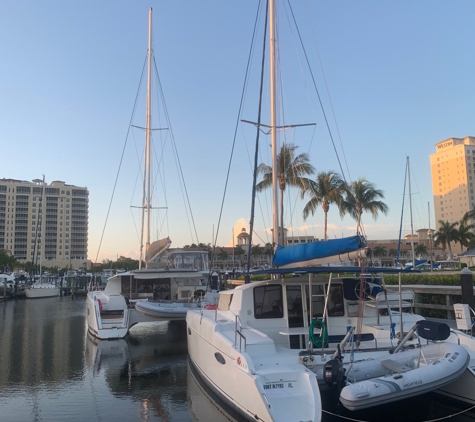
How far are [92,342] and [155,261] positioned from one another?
6008 mm

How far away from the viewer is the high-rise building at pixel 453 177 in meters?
140

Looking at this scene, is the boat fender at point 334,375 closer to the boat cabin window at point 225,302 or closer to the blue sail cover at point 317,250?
the blue sail cover at point 317,250

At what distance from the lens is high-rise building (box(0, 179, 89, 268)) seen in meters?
125

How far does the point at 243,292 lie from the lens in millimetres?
9195

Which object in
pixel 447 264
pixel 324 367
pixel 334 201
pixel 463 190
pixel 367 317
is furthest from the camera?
pixel 463 190

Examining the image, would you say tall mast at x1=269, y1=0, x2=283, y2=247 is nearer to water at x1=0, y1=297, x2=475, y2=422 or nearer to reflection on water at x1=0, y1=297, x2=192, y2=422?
water at x1=0, y1=297, x2=475, y2=422

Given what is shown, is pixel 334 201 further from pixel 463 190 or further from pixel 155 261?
pixel 463 190

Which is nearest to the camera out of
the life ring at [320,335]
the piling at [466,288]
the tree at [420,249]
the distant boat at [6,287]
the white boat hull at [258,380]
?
the white boat hull at [258,380]

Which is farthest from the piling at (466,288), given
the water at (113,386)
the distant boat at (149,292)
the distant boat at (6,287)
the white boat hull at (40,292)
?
the white boat hull at (40,292)

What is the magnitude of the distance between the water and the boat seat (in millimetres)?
1080

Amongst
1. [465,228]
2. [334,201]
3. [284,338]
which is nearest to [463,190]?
[465,228]

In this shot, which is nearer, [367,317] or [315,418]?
[315,418]

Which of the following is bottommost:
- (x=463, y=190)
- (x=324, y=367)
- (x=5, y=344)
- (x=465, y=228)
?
(x=5, y=344)

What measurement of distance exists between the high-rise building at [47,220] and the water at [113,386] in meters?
115
